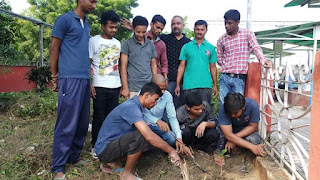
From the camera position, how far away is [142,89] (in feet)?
8.89

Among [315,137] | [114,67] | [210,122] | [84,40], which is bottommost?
[210,122]

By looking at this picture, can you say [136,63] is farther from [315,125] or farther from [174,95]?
[315,125]

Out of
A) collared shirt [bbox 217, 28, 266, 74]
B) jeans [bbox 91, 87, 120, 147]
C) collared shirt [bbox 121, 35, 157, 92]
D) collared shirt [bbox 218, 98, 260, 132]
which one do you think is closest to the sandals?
jeans [bbox 91, 87, 120, 147]

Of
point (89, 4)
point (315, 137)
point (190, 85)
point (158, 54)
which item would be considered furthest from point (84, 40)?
point (315, 137)

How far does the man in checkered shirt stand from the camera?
11.6 ft

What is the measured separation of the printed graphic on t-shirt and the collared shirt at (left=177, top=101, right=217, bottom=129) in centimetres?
92

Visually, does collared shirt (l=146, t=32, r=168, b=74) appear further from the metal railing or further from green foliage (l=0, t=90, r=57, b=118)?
green foliage (l=0, t=90, r=57, b=118)

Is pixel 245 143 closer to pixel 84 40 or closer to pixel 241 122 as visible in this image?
Answer: pixel 241 122

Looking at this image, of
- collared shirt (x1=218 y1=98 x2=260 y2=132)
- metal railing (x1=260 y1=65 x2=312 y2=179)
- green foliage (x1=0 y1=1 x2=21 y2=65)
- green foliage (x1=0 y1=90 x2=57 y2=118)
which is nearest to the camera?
metal railing (x1=260 y1=65 x2=312 y2=179)

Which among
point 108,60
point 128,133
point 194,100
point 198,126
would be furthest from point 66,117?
point 198,126

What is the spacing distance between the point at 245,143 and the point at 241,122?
28 centimetres

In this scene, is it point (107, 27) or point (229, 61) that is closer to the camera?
point (107, 27)

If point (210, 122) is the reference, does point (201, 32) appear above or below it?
above

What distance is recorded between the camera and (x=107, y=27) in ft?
10.6
